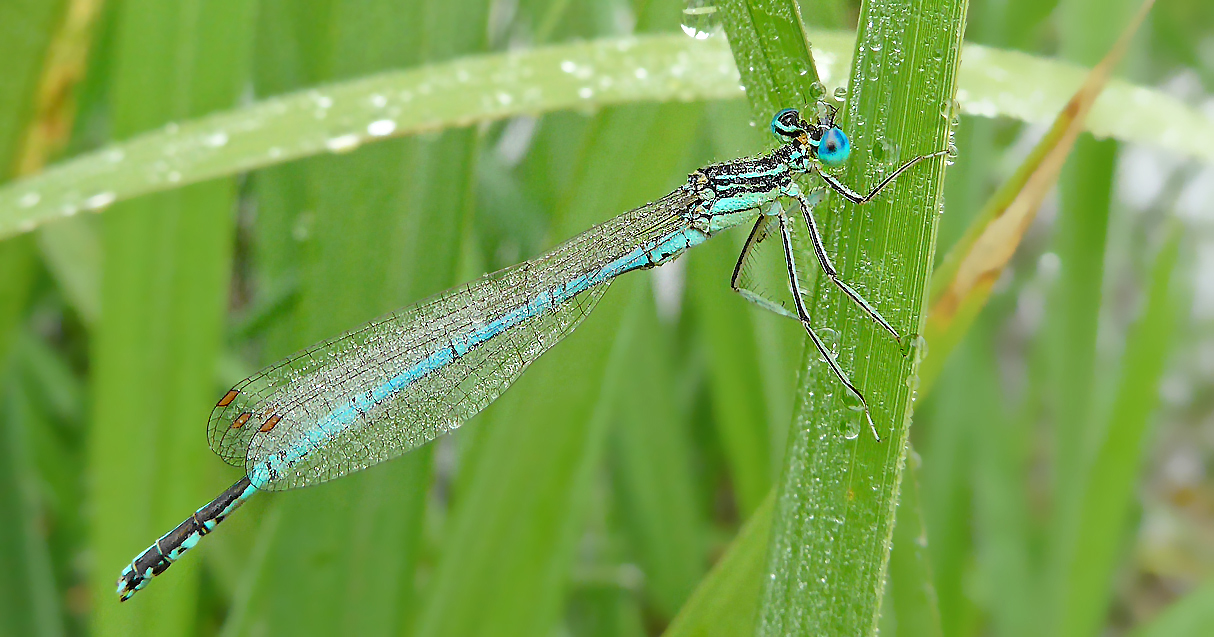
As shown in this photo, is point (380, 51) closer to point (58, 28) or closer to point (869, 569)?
point (58, 28)

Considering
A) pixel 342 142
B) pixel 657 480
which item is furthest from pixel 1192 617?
pixel 342 142

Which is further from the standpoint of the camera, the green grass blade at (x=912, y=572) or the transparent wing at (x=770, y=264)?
the transparent wing at (x=770, y=264)

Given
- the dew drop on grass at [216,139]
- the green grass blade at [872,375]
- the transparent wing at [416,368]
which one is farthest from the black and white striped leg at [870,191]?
the dew drop on grass at [216,139]

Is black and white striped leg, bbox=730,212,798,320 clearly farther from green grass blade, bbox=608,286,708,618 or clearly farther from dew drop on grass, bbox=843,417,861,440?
green grass blade, bbox=608,286,708,618

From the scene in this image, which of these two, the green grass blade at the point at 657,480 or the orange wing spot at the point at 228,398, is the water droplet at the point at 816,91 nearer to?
the green grass blade at the point at 657,480

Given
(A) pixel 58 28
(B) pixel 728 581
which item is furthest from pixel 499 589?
(A) pixel 58 28

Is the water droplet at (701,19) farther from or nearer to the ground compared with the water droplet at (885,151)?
farther from the ground

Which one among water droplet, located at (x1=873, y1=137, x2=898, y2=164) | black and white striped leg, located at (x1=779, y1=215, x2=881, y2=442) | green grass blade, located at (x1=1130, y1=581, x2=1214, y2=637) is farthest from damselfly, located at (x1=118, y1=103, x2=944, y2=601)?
green grass blade, located at (x1=1130, y1=581, x2=1214, y2=637)
